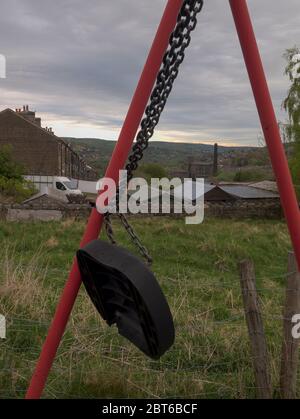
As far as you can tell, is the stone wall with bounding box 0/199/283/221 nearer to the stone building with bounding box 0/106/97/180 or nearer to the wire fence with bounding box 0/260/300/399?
the wire fence with bounding box 0/260/300/399

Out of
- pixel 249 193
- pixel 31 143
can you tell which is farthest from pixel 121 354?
pixel 31 143

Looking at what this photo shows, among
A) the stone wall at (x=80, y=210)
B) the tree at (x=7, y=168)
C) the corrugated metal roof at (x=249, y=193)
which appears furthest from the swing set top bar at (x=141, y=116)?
the corrugated metal roof at (x=249, y=193)

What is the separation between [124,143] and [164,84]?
0.94 ft

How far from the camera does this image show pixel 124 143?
1848mm

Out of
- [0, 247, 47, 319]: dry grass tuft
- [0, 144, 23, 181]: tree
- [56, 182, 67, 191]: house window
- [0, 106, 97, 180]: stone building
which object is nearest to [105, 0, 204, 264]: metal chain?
[0, 247, 47, 319]: dry grass tuft

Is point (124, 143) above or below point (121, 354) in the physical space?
above

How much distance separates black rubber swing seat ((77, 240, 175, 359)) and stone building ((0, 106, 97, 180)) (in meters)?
35.8

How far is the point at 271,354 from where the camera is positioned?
3.16 meters

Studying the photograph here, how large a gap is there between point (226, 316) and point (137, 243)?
3118 millimetres

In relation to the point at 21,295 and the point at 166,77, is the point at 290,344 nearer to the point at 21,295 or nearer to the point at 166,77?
the point at 166,77

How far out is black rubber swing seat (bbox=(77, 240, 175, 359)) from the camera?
1627 millimetres

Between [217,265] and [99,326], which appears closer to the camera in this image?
[99,326]

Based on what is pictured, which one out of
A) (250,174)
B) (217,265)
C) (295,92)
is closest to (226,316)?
(217,265)
